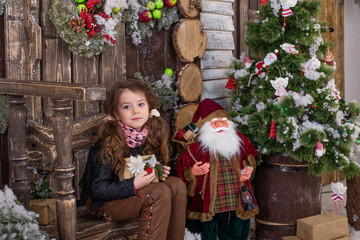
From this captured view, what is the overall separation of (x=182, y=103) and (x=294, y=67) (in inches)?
40.6

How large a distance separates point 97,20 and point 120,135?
0.82 metres

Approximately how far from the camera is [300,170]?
3.52 meters

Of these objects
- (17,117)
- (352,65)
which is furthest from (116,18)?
(352,65)

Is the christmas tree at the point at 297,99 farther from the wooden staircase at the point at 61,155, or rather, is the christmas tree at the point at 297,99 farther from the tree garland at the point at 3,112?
the tree garland at the point at 3,112

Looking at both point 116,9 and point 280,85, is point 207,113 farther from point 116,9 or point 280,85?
point 116,9

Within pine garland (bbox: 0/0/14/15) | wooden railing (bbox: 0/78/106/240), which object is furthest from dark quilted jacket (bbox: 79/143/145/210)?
pine garland (bbox: 0/0/14/15)

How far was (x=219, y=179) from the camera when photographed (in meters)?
3.29

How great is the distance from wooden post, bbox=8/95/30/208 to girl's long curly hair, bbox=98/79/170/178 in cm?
48

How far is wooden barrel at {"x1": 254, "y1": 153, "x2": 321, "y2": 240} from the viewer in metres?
3.53

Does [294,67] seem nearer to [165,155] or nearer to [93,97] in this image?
[165,155]

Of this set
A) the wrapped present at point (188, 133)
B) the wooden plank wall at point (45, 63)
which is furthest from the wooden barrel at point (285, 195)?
the wooden plank wall at point (45, 63)

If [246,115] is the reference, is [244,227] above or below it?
below

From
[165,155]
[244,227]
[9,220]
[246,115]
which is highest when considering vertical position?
[246,115]

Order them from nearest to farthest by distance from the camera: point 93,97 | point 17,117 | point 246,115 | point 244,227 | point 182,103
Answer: point 93,97 < point 17,117 < point 244,227 < point 246,115 < point 182,103
